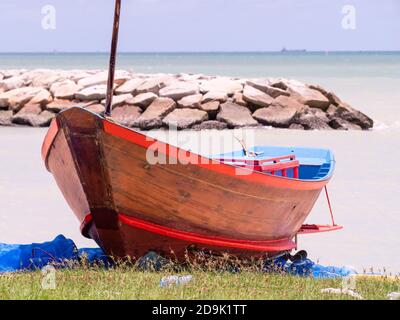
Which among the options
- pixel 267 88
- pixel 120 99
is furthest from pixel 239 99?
pixel 120 99

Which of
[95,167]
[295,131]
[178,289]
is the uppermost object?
[95,167]

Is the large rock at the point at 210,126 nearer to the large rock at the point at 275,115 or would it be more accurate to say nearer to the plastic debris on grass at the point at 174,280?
the large rock at the point at 275,115

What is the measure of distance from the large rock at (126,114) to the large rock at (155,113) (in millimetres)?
204

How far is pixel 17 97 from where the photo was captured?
98.7 ft

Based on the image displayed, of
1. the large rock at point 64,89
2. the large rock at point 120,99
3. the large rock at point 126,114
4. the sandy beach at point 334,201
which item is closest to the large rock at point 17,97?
the large rock at point 64,89

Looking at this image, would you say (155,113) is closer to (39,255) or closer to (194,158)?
(39,255)

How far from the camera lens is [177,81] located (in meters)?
29.1

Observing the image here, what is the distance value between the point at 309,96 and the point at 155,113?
4.62 m

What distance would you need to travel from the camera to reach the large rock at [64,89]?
29.5 m

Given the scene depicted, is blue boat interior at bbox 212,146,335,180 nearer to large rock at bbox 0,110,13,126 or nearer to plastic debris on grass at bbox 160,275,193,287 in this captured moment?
plastic debris on grass at bbox 160,275,193,287
